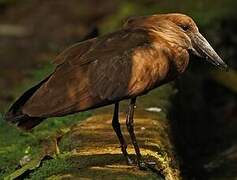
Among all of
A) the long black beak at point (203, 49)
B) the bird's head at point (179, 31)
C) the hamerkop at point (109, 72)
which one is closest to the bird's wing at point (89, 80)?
the hamerkop at point (109, 72)

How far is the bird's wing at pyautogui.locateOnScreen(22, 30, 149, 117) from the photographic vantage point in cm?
611

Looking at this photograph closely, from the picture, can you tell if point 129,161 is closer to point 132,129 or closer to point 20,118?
point 132,129

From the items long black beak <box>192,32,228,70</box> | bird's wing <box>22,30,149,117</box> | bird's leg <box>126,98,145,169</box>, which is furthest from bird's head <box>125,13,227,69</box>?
bird's leg <box>126,98,145,169</box>

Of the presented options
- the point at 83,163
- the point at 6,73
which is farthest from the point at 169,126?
the point at 6,73

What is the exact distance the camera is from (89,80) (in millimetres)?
6199

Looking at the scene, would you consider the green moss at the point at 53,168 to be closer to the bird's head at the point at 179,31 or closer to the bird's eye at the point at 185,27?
the bird's head at the point at 179,31

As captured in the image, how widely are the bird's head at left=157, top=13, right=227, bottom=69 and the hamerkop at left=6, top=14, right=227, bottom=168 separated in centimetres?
2

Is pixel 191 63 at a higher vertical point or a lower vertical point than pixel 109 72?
lower

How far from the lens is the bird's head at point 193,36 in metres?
6.68

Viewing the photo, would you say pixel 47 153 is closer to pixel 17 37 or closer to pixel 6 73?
pixel 6 73

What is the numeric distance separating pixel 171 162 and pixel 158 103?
2085 mm

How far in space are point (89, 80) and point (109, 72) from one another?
15 cm

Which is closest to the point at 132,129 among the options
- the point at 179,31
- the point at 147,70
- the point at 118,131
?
the point at 118,131

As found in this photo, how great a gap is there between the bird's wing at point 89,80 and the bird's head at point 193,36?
33 centimetres
